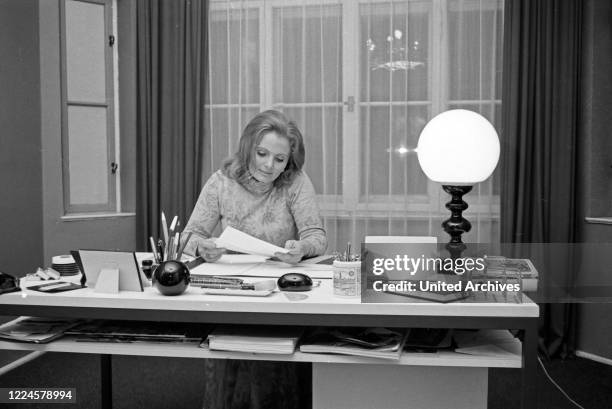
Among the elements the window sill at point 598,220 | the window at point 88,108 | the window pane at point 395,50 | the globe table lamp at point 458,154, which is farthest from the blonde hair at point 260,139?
the window sill at point 598,220

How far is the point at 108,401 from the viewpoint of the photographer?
2342 mm

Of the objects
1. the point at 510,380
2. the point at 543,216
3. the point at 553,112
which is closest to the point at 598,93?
the point at 553,112

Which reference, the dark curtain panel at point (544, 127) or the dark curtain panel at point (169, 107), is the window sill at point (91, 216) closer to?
the dark curtain panel at point (169, 107)

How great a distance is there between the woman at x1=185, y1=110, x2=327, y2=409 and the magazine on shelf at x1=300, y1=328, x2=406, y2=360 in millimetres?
584

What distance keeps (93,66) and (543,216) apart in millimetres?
2906

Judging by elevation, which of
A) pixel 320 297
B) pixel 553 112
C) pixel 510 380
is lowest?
pixel 510 380

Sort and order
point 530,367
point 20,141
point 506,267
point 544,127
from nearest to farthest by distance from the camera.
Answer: point 530,367 < point 506,267 < point 20,141 < point 544,127

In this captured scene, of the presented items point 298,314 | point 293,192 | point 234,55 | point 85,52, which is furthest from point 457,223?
point 85,52

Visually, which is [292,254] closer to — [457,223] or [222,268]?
[222,268]

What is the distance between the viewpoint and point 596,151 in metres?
3.29

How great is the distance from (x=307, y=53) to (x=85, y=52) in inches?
54.8

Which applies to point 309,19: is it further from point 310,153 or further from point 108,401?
point 108,401

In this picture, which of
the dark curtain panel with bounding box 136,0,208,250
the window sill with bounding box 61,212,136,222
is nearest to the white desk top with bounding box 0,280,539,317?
the window sill with bounding box 61,212,136,222

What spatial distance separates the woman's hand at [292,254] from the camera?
2133mm
